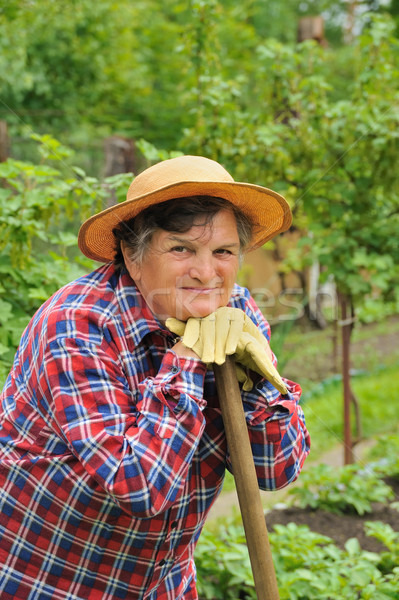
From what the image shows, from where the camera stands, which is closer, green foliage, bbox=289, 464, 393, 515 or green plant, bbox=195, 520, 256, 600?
green plant, bbox=195, 520, 256, 600

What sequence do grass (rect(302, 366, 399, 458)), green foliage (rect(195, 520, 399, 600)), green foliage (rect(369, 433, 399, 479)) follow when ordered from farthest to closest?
grass (rect(302, 366, 399, 458)) → green foliage (rect(369, 433, 399, 479)) → green foliage (rect(195, 520, 399, 600))

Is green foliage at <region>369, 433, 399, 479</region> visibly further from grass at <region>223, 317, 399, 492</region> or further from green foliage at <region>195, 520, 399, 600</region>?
green foliage at <region>195, 520, 399, 600</region>

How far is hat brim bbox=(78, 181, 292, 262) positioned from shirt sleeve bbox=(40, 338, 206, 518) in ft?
1.09

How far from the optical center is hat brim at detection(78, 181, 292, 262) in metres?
1.48

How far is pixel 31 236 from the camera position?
2641mm

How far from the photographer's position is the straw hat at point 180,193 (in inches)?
58.2

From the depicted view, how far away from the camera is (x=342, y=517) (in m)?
3.38

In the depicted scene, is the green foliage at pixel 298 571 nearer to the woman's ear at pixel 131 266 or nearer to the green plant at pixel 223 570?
the green plant at pixel 223 570

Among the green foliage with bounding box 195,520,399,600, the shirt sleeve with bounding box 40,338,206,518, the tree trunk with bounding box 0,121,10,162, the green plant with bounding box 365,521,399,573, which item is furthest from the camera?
the tree trunk with bounding box 0,121,10,162

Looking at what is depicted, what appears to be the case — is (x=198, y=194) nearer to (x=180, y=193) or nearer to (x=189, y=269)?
(x=180, y=193)

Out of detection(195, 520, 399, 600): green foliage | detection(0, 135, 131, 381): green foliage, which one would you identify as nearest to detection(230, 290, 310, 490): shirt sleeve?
detection(195, 520, 399, 600): green foliage

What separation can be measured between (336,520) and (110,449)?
2.35 metres

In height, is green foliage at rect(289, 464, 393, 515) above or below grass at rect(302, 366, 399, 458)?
below

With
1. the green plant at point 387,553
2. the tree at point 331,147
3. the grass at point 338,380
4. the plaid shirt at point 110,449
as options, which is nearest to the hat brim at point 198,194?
the plaid shirt at point 110,449
